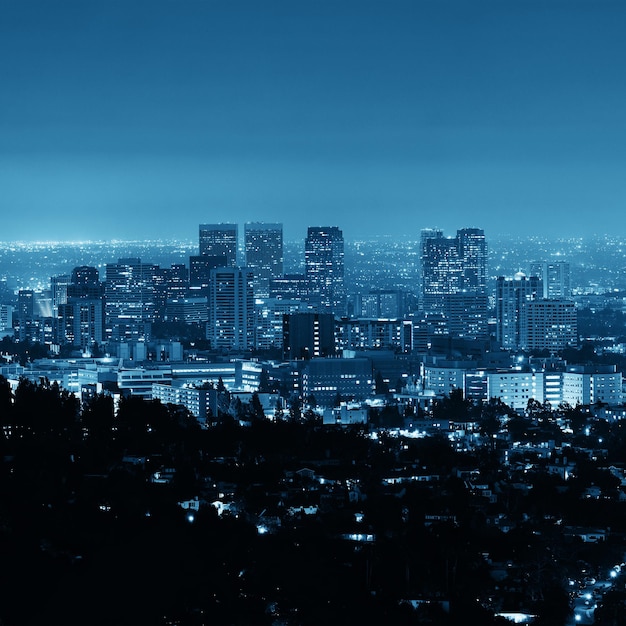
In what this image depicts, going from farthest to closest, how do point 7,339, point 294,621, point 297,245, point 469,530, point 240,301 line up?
point 297,245 → point 240,301 → point 7,339 → point 469,530 → point 294,621

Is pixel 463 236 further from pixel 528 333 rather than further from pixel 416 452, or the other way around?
pixel 416 452

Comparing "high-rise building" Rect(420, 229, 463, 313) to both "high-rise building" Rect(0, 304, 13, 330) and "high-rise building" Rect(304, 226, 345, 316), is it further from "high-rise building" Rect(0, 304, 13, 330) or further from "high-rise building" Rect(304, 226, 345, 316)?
"high-rise building" Rect(0, 304, 13, 330)

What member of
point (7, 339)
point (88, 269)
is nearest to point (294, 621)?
point (7, 339)

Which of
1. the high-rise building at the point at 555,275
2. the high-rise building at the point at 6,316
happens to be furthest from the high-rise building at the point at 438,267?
the high-rise building at the point at 6,316

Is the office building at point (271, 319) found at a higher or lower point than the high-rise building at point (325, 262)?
lower

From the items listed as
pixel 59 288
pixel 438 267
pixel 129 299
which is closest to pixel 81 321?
pixel 129 299

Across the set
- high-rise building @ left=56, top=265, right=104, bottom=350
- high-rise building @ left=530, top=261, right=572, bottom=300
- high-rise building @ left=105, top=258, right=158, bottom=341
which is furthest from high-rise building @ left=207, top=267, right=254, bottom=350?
high-rise building @ left=530, top=261, right=572, bottom=300

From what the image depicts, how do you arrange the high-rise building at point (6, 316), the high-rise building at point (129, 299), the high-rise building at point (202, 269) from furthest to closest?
1. the high-rise building at point (202, 269)
2. the high-rise building at point (6, 316)
3. the high-rise building at point (129, 299)

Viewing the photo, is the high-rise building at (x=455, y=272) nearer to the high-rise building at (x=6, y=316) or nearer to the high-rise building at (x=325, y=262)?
the high-rise building at (x=325, y=262)

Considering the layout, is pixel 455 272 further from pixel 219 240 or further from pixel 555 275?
pixel 219 240
